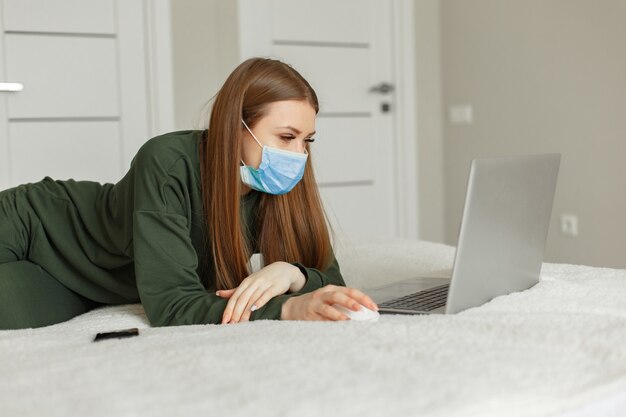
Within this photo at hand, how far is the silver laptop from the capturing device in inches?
46.1

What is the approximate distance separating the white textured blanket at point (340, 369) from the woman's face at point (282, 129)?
507 millimetres

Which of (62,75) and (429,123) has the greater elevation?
(62,75)

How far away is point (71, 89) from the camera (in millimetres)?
3658

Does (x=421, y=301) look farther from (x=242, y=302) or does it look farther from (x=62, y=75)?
(x=62, y=75)

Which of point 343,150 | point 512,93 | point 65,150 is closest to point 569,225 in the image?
point 512,93

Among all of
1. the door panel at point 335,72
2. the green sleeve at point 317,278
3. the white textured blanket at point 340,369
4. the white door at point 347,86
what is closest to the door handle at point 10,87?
the white door at point 347,86

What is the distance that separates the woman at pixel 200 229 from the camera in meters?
1.43

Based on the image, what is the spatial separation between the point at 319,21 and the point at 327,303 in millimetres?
3177

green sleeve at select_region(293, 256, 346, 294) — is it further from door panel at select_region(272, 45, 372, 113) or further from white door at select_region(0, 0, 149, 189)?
door panel at select_region(272, 45, 372, 113)

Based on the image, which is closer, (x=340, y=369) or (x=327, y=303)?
(x=340, y=369)

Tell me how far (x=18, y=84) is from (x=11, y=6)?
33 centimetres

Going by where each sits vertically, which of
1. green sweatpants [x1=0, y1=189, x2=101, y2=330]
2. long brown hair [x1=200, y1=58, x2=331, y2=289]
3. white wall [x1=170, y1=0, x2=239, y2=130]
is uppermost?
white wall [x1=170, y1=0, x2=239, y2=130]

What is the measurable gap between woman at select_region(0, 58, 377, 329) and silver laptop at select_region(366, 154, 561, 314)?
0.15 m

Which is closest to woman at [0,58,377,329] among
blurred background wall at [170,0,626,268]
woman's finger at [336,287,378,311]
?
woman's finger at [336,287,378,311]
